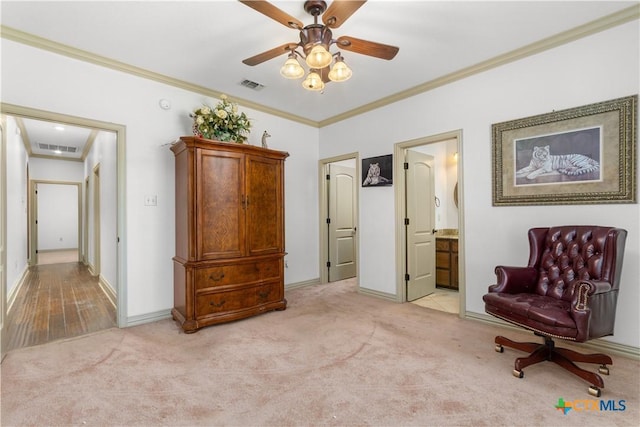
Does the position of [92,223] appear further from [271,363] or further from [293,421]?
[293,421]

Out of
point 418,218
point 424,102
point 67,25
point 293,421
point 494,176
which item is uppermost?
point 67,25

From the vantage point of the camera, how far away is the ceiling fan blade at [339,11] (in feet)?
5.86

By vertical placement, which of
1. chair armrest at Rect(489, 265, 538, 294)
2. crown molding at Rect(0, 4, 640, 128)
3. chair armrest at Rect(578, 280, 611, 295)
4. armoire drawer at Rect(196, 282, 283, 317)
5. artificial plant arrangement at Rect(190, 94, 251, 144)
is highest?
crown molding at Rect(0, 4, 640, 128)

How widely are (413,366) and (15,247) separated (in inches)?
221

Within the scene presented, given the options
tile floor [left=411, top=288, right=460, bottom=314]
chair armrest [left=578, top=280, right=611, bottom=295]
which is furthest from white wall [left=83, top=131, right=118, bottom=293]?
chair armrest [left=578, top=280, right=611, bottom=295]

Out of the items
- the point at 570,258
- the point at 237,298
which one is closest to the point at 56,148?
the point at 237,298

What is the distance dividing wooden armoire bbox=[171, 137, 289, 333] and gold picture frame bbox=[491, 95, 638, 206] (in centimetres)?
244

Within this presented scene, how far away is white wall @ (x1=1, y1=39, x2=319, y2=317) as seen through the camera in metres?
2.63

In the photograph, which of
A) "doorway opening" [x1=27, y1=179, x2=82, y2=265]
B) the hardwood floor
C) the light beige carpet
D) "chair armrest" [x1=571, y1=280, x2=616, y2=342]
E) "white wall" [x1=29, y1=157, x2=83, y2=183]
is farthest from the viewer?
"doorway opening" [x1=27, y1=179, x2=82, y2=265]

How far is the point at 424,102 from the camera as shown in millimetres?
3650

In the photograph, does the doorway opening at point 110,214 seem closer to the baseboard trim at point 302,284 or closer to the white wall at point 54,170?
the baseboard trim at point 302,284

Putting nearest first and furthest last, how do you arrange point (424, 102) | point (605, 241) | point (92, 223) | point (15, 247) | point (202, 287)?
point (605, 241)
point (202, 287)
point (424, 102)
point (15, 247)
point (92, 223)

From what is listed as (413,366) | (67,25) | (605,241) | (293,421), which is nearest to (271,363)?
(293,421)

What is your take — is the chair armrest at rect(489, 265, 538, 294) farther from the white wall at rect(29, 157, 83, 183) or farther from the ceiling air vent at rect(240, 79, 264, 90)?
the white wall at rect(29, 157, 83, 183)
